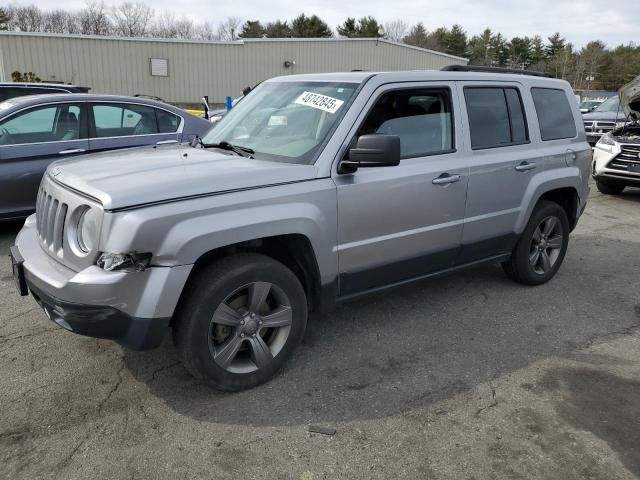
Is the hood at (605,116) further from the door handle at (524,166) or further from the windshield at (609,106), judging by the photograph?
the door handle at (524,166)

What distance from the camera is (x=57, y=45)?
23.0 m

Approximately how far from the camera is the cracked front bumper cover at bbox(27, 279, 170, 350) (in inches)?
103

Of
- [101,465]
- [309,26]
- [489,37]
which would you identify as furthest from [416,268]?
[489,37]

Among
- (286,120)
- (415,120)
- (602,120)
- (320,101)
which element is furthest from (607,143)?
(286,120)

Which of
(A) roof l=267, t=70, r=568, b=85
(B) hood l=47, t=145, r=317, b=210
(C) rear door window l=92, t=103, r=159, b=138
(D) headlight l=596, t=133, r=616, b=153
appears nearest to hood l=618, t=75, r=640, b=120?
(D) headlight l=596, t=133, r=616, b=153

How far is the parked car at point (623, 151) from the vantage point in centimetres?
924

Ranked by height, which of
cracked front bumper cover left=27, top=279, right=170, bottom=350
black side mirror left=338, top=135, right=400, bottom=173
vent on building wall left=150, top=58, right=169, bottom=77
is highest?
vent on building wall left=150, top=58, right=169, bottom=77

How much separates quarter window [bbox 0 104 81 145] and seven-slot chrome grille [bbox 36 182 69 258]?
10.4 ft

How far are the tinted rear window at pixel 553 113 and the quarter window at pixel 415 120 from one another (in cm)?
122

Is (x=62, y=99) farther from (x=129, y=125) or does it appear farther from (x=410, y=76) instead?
(x=410, y=76)

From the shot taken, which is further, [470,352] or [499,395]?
[470,352]

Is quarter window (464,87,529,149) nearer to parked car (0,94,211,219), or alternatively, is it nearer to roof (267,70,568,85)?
roof (267,70,568,85)

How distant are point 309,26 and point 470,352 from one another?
215ft

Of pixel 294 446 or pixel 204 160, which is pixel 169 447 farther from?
pixel 204 160
